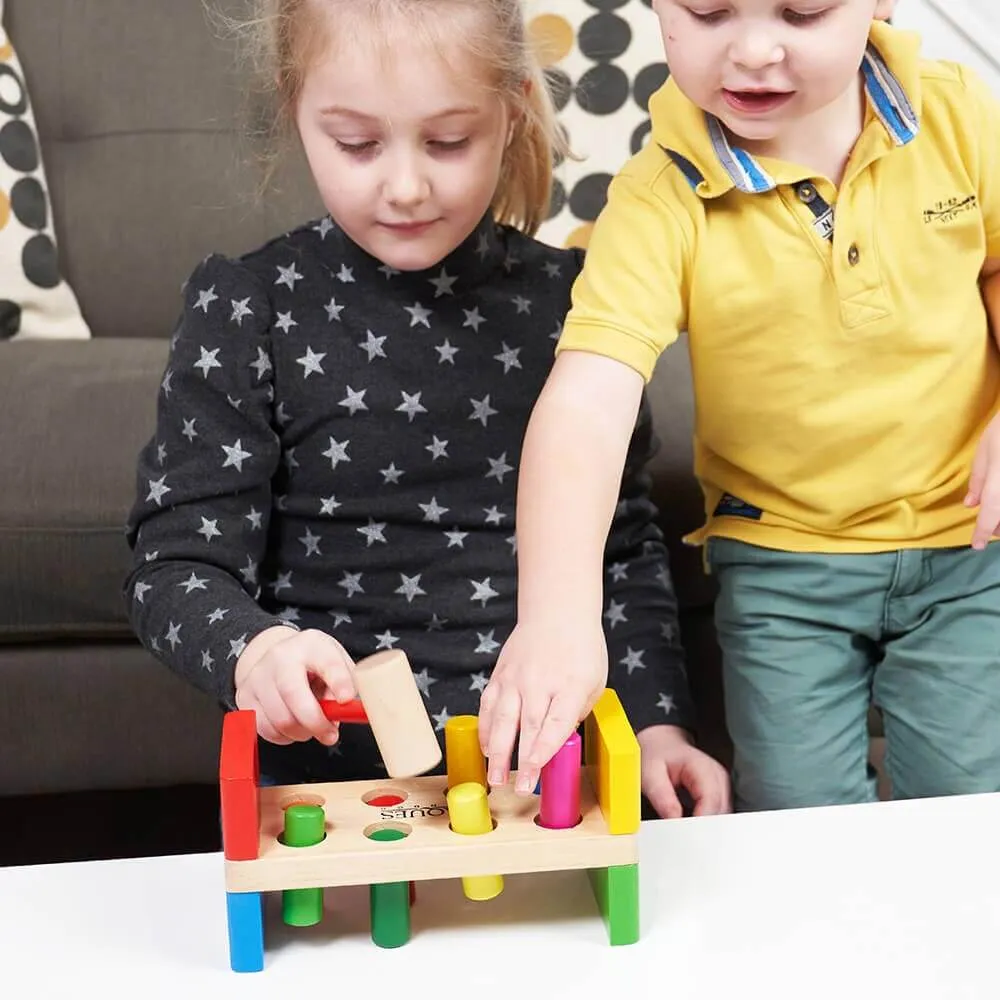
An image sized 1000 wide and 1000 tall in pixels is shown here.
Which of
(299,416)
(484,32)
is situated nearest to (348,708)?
(299,416)

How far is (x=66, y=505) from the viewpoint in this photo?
109 centimetres

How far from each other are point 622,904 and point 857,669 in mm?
422

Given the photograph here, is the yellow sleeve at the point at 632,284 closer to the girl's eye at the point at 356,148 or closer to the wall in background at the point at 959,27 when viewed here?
the girl's eye at the point at 356,148

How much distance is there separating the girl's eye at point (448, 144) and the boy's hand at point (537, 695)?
1.16 ft

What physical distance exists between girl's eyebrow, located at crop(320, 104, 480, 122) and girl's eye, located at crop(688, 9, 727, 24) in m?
0.17

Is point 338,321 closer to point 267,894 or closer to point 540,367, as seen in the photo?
point 540,367

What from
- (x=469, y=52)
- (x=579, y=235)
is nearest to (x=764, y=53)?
(x=469, y=52)

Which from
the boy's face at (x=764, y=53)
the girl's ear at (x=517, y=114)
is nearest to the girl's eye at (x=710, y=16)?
the boy's face at (x=764, y=53)

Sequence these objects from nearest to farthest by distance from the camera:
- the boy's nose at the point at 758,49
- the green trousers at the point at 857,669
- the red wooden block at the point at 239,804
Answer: the red wooden block at the point at 239,804, the boy's nose at the point at 758,49, the green trousers at the point at 857,669

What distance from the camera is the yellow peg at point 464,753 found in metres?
0.65

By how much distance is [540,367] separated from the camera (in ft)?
3.23

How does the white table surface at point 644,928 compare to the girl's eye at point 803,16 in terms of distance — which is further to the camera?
the girl's eye at point 803,16

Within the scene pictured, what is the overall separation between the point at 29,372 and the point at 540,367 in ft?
1.70

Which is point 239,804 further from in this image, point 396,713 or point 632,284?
point 632,284
